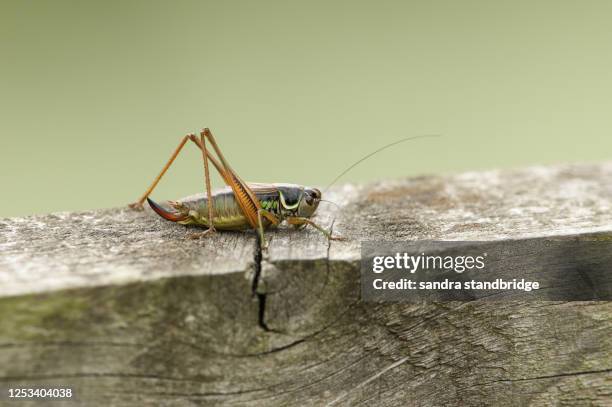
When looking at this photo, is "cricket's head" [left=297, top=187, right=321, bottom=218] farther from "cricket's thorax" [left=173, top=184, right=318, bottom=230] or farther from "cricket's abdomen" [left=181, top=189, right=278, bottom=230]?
"cricket's abdomen" [left=181, top=189, right=278, bottom=230]

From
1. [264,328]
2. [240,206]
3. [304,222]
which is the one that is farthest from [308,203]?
[264,328]

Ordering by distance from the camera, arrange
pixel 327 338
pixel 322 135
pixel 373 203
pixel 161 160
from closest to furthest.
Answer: pixel 327 338
pixel 373 203
pixel 161 160
pixel 322 135

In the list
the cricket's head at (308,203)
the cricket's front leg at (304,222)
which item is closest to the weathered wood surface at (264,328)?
the cricket's front leg at (304,222)

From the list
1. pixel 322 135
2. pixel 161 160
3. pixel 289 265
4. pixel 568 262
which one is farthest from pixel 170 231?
pixel 322 135

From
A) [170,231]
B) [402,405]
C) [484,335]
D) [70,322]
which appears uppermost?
[170,231]

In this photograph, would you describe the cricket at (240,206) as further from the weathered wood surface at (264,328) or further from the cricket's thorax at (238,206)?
the weathered wood surface at (264,328)

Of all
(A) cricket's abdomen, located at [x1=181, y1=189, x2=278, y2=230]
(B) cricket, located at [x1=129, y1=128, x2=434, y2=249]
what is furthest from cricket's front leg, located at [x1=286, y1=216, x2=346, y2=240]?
(A) cricket's abdomen, located at [x1=181, y1=189, x2=278, y2=230]

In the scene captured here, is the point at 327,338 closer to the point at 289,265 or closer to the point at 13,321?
the point at 289,265
